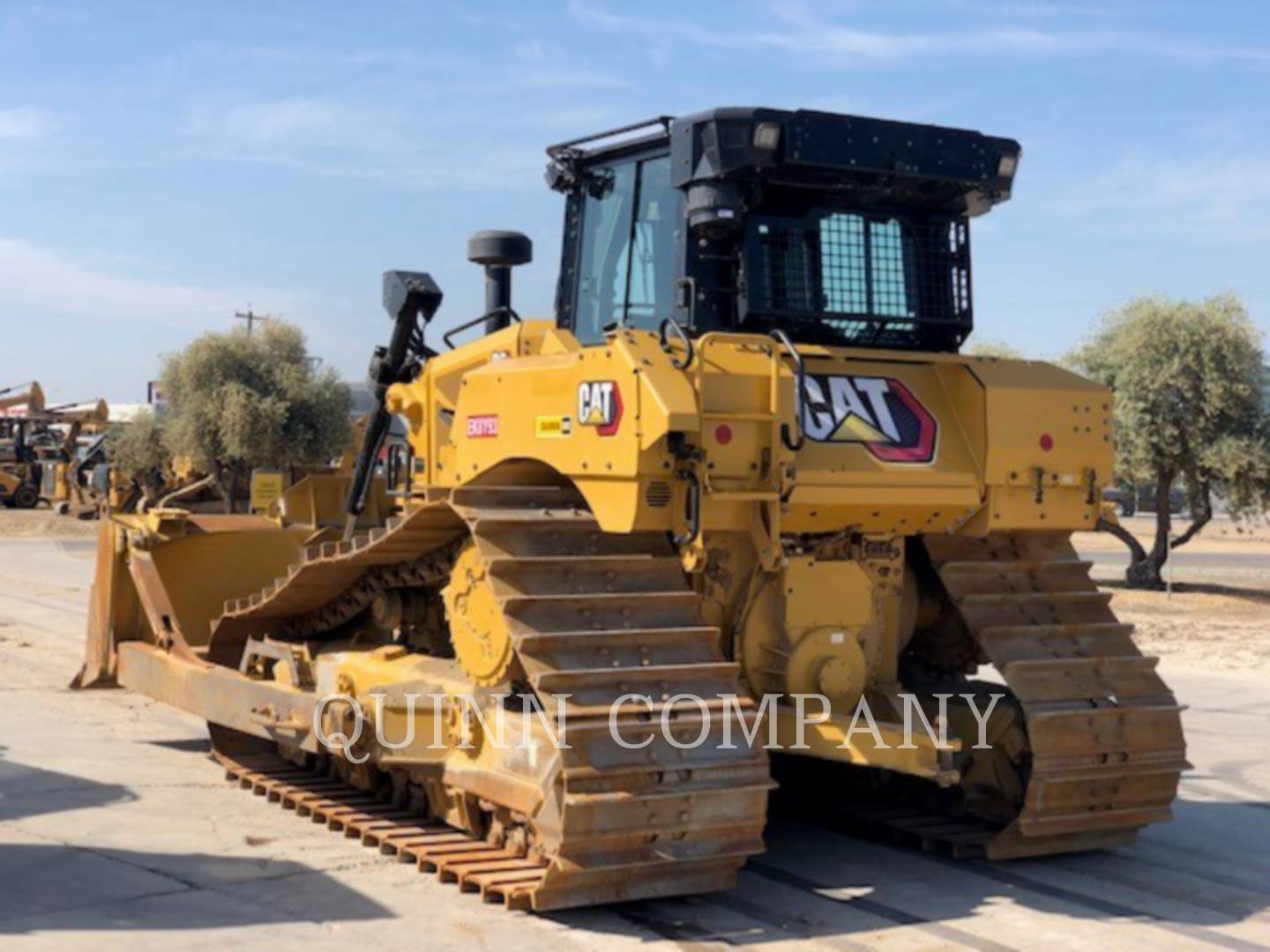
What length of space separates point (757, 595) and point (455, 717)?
151 centimetres

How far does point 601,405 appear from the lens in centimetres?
702

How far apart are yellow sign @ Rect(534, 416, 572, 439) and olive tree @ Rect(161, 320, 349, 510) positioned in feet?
92.4

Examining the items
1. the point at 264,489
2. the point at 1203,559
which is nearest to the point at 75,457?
the point at 1203,559

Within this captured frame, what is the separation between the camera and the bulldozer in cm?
672

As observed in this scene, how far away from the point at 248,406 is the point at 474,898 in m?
29.0

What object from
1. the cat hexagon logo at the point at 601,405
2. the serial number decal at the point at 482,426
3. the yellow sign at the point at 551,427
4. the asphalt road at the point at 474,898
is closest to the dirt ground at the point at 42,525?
the asphalt road at the point at 474,898

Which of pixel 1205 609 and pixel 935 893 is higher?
pixel 1205 609

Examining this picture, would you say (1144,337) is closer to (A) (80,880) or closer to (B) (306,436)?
(B) (306,436)

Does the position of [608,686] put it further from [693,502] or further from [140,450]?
[140,450]

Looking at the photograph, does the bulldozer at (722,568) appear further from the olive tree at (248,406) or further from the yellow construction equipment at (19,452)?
the yellow construction equipment at (19,452)

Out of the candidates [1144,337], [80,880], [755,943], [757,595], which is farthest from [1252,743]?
[1144,337]

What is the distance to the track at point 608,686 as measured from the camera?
Result: 6.41 m

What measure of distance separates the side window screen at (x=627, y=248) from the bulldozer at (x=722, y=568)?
2cm

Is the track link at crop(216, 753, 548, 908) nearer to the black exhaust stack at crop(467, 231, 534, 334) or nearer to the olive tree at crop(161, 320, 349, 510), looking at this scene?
the black exhaust stack at crop(467, 231, 534, 334)
